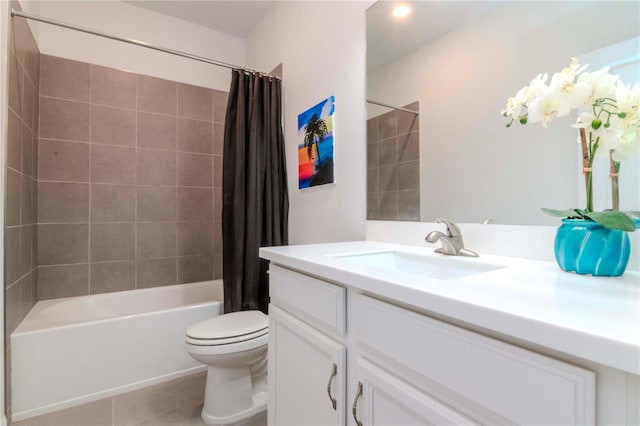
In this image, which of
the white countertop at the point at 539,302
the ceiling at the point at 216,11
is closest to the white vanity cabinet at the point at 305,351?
the white countertop at the point at 539,302

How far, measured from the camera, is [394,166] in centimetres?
143

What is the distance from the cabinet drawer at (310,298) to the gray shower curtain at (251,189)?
3.01ft

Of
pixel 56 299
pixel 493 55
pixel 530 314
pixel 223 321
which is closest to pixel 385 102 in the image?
pixel 493 55

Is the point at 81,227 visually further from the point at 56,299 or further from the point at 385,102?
the point at 385,102

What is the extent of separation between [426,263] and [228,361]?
3.52 ft

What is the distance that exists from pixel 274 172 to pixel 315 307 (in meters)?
1.36

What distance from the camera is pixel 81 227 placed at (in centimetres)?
230

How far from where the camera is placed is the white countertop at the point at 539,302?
0.38m

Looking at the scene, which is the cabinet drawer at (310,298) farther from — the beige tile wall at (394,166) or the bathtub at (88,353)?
the bathtub at (88,353)

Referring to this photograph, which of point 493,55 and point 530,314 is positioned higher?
point 493,55

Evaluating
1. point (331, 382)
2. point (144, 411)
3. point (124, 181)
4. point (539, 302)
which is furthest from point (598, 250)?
point (124, 181)

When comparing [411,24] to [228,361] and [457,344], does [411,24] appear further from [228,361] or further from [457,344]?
[228,361]

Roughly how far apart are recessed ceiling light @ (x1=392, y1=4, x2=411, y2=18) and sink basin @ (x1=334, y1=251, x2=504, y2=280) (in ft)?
3.43

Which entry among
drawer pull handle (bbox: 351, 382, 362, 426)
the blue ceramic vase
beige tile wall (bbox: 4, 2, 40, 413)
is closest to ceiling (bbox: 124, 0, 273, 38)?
beige tile wall (bbox: 4, 2, 40, 413)
